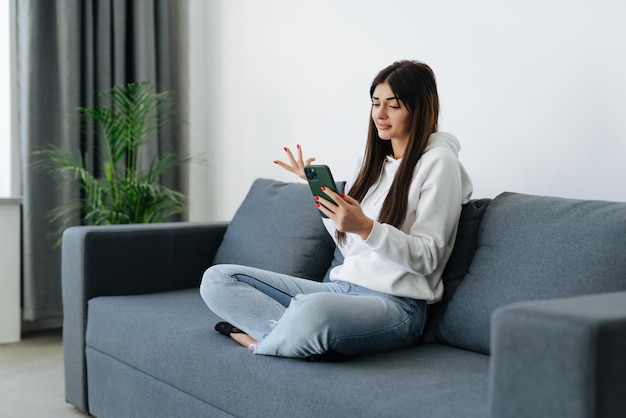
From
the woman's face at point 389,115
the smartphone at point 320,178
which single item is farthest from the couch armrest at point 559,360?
the woman's face at point 389,115

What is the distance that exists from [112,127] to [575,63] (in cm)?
232

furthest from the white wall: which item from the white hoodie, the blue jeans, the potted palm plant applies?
the blue jeans

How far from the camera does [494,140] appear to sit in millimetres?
2611

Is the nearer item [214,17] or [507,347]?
[507,347]

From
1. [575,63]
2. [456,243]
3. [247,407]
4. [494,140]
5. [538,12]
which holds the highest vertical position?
[538,12]

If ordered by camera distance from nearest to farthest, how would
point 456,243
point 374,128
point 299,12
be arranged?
point 456,243 < point 374,128 < point 299,12

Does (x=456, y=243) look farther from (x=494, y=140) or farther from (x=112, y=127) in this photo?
(x=112, y=127)

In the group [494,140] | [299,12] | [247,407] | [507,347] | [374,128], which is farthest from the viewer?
[299,12]

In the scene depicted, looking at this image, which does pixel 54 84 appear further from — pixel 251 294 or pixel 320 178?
pixel 320 178

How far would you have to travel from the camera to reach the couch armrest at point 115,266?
283 cm

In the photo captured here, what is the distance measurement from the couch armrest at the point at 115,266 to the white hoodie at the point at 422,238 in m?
1.02

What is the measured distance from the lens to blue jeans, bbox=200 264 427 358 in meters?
1.86

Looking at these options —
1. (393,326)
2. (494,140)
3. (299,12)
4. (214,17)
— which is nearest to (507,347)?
(393,326)

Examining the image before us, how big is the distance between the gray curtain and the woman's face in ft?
7.44
